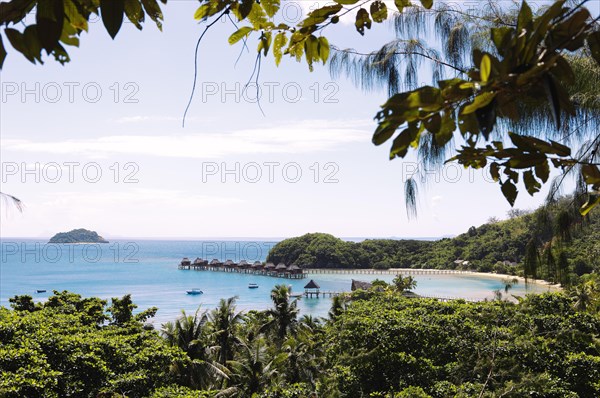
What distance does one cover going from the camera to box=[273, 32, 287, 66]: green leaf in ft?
5.49

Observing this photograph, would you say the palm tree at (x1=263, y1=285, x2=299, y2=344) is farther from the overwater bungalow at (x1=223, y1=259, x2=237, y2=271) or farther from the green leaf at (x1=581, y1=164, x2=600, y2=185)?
the overwater bungalow at (x1=223, y1=259, x2=237, y2=271)

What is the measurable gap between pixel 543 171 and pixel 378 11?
2.69ft

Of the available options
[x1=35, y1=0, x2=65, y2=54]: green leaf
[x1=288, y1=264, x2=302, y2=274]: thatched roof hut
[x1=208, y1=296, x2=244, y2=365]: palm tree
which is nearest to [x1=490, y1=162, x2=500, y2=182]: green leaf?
[x1=35, y1=0, x2=65, y2=54]: green leaf

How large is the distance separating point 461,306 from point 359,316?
287cm

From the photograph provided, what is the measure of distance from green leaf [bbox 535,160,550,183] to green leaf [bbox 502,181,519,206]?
9 centimetres

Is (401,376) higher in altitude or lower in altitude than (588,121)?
lower

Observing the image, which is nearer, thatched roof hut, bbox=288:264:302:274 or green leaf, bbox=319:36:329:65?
green leaf, bbox=319:36:329:65

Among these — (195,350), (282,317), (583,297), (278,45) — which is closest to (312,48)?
(278,45)

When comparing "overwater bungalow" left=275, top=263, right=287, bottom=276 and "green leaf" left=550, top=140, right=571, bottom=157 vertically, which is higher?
"green leaf" left=550, top=140, right=571, bottom=157

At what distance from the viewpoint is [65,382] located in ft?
28.9

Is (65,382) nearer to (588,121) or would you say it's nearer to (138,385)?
(138,385)

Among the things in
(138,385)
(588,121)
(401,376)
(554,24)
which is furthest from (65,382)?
(554,24)

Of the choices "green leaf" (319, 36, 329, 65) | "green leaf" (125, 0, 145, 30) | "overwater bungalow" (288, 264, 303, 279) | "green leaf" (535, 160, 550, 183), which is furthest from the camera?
"overwater bungalow" (288, 264, 303, 279)

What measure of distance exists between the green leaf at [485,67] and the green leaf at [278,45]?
3.22 ft
